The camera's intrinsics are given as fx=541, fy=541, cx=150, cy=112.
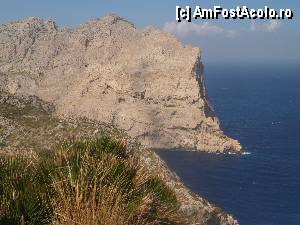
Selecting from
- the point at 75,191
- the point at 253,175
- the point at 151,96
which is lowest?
the point at 75,191

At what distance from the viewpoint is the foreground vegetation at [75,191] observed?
25.4ft

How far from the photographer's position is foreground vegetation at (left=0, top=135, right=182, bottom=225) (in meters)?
7.75

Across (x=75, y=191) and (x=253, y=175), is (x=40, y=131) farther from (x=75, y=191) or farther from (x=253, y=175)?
(x=253, y=175)

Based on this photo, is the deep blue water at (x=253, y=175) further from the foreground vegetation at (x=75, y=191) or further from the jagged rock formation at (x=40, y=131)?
the foreground vegetation at (x=75, y=191)

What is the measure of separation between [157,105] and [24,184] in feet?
539

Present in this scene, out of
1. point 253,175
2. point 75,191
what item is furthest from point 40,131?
point 253,175

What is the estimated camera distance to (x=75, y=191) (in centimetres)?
822

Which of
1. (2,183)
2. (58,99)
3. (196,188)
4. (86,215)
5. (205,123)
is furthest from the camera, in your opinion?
(58,99)

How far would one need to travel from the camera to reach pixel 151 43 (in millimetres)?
190250

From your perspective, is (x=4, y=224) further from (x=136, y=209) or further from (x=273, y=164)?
(x=273, y=164)

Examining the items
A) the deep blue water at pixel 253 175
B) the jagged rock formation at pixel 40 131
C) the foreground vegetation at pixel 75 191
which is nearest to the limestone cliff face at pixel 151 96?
the deep blue water at pixel 253 175

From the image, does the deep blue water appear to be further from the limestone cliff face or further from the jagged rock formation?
the jagged rock formation

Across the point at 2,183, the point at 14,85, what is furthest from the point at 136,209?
the point at 14,85

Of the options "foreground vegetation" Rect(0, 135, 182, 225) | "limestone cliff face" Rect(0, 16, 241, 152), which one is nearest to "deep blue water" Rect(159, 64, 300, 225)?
"limestone cliff face" Rect(0, 16, 241, 152)
